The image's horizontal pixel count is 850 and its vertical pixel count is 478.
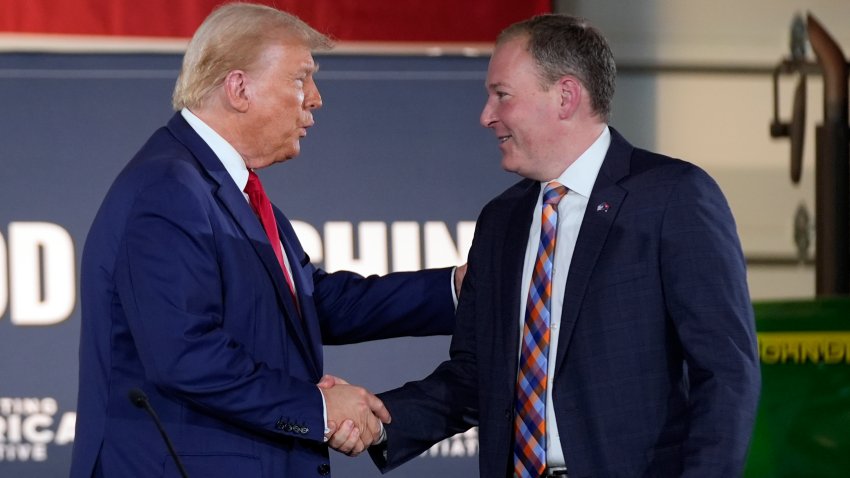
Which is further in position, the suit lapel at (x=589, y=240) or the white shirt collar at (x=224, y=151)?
the white shirt collar at (x=224, y=151)

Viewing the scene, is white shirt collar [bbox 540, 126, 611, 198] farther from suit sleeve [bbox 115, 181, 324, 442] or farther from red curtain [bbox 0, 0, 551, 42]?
red curtain [bbox 0, 0, 551, 42]

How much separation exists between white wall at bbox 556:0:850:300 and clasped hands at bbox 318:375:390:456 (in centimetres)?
219

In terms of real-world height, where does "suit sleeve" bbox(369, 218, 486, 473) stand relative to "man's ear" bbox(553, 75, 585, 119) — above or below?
below

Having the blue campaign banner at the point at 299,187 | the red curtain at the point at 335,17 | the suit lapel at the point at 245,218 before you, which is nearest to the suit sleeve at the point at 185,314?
the suit lapel at the point at 245,218

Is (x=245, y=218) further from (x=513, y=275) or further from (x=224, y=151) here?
(x=513, y=275)

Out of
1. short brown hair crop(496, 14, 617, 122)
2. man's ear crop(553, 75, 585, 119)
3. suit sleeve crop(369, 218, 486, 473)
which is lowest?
suit sleeve crop(369, 218, 486, 473)

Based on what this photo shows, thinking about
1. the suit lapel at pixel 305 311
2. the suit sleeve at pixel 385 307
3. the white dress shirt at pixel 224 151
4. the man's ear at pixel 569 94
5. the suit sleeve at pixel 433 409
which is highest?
the man's ear at pixel 569 94

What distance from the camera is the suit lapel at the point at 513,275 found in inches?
96.5

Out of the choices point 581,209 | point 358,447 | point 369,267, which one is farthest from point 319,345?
point 369,267

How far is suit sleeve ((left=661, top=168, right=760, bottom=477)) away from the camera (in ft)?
7.09

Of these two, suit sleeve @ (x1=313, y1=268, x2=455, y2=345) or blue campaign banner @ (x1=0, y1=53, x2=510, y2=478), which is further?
blue campaign banner @ (x1=0, y1=53, x2=510, y2=478)

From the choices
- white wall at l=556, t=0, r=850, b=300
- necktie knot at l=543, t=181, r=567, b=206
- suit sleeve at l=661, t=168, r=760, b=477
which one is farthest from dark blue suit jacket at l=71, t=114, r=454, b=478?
white wall at l=556, t=0, r=850, b=300

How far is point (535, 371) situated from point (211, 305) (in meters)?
0.67

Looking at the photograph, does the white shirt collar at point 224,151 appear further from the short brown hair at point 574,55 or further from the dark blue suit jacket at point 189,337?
the short brown hair at point 574,55
